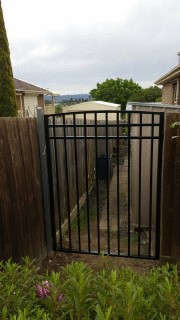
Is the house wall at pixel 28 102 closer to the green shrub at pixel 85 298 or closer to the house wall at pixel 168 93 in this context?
the house wall at pixel 168 93

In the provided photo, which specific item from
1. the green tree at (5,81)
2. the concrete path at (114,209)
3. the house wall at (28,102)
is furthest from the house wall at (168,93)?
the green tree at (5,81)

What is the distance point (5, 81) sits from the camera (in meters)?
8.35

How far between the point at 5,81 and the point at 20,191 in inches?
235

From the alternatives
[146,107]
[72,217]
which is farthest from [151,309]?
[72,217]

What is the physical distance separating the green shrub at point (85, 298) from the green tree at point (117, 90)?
56222 mm

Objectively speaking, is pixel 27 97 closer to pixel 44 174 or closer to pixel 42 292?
pixel 44 174

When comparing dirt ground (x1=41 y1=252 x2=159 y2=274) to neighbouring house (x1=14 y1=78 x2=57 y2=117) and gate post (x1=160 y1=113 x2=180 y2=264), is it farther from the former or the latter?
neighbouring house (x1=14 y1=78 x2=57 y2=117)

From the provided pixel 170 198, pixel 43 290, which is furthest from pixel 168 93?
pixel 43 290

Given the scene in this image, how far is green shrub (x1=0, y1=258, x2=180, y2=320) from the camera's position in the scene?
1283 mm

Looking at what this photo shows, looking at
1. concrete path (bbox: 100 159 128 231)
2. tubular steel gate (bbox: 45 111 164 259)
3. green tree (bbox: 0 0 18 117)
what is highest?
green tree (bbox: 0 0 18 117)

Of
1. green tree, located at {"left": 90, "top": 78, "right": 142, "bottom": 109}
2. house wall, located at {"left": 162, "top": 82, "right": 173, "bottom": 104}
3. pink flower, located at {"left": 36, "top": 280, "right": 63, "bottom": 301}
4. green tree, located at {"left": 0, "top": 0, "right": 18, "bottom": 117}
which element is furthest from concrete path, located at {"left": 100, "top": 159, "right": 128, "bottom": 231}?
green tree, located at {"left": 90, "top": 78, "right": 142, "bottom": 109}

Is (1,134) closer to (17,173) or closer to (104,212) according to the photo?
(17,173)

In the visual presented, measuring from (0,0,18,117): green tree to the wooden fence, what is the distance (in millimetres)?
4784

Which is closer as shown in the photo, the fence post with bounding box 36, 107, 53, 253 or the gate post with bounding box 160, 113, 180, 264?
the gate post with bounding box 160, 113, 180, 264
